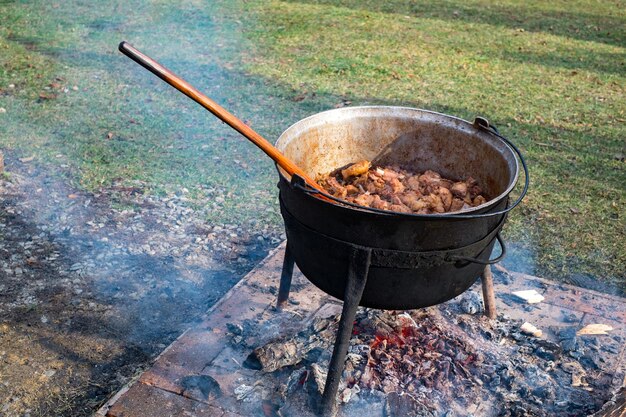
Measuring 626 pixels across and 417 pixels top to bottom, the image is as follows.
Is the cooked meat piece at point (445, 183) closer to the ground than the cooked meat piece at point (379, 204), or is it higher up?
higher up

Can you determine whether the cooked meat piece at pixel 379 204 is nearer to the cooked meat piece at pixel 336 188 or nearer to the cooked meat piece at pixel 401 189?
the cooked meat piece at pixel 401 189

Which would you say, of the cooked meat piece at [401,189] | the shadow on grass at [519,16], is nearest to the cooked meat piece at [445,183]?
the cooked meat piece at [401,189]

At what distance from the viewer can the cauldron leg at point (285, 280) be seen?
→ 3674 mm

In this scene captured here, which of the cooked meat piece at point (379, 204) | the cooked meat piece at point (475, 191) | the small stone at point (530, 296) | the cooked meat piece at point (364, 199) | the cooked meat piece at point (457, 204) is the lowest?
the small stone at point (530, 296)

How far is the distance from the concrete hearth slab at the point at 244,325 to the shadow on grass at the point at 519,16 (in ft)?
25.3

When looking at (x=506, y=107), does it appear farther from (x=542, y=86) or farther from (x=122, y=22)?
(x=122, y=22)

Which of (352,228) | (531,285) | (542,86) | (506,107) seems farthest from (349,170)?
(542,86)

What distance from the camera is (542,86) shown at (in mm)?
8328

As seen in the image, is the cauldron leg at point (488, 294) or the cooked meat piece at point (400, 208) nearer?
the cooked meat piece at point (400, 208)

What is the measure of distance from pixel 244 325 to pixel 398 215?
1.49 m

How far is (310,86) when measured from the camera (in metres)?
7.92

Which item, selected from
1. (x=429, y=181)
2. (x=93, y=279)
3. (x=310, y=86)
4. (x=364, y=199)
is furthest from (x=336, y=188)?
(x=310, y=86)

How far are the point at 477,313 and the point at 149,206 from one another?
2758mm

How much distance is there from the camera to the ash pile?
312 cm
